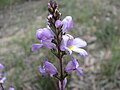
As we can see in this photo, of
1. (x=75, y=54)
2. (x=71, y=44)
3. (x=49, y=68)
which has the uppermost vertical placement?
(x=71, y=44)

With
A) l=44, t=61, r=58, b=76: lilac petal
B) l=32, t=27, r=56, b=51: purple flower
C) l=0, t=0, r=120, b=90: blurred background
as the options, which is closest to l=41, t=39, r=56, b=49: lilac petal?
l=32, t=27, r=56, b=51: purple flower

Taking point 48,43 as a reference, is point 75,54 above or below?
below

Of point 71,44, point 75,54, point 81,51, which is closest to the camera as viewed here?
point 81,51

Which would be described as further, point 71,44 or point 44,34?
point 71,44

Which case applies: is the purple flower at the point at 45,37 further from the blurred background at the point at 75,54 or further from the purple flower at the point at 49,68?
the blurred background at the point at 75,54

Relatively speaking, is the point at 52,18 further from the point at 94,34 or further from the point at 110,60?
the point at 94,34

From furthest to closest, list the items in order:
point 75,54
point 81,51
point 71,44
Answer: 1. point 75,54
2. point 71,44
3. point 81,51

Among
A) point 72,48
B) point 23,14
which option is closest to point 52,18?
point 72,48

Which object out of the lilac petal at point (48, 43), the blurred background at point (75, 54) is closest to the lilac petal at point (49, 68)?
the lilac petal at point (48, 43)

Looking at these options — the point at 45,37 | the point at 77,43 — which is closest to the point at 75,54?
the point at 77,43

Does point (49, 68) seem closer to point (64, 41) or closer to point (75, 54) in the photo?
point (64, 41)

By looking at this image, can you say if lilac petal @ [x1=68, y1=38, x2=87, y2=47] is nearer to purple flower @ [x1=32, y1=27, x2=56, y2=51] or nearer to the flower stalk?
the flower stalk
